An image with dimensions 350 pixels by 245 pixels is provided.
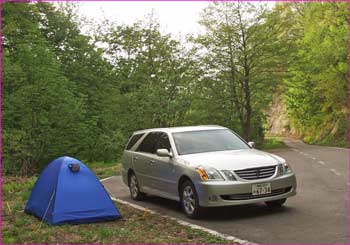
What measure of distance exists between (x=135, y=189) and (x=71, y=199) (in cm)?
306

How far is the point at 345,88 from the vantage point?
121 feet

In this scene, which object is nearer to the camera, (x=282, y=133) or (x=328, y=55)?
(x=328, y=55)

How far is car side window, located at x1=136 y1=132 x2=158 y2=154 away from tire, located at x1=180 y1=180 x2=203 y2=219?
1819 millimetres

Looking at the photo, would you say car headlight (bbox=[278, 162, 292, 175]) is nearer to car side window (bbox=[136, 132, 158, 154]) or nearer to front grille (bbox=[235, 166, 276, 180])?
front grille (bbox=[235, 166, 276, 180])

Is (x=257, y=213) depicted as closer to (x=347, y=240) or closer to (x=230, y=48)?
(x=347, y=240)

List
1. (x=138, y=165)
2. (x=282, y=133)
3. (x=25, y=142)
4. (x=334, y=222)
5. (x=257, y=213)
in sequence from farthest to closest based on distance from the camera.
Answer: (x=282, y=133)
(x=25, y=142)
(x=138, y=165)
(x=257, y=213)
(x=334, y=222)

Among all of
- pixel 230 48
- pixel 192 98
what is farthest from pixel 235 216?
pixel 230 48

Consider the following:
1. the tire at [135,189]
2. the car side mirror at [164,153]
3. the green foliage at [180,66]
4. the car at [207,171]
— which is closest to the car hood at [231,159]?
the car at [207,171]

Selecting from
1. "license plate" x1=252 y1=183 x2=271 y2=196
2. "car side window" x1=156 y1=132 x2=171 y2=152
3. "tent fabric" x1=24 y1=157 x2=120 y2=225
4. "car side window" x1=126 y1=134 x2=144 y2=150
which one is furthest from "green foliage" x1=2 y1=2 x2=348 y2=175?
"license plate" x1=252 y1=183 x2=271 y2=196

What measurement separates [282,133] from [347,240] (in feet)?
177

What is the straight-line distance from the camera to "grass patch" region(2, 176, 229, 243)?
709 centimetres

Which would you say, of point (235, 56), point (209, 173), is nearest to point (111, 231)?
point (209, 173)

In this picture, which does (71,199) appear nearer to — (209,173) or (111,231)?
(111,231)

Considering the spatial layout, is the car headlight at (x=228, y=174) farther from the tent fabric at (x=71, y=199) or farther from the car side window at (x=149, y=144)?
the car side window at (x=149, y=144)
